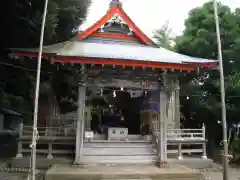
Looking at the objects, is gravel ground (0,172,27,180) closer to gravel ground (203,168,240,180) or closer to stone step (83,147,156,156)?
stone step (83,147,156,156)

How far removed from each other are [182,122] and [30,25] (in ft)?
40.3

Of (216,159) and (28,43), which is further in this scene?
(216,159)

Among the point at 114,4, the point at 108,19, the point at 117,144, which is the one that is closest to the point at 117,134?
the point at 117,144

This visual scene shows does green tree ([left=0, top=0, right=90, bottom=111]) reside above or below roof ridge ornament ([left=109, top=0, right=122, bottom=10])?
below

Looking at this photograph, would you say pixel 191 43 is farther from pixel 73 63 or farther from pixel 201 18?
pixel 73 63

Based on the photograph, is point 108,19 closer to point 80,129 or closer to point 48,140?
point 80,129

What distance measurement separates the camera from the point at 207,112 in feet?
54.5

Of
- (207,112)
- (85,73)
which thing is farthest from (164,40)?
(85,73)

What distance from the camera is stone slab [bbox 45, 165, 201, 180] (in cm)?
897

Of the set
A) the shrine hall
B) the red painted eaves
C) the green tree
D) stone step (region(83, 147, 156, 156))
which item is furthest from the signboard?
the red painted eaves

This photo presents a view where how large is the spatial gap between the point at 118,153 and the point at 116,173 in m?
1.94

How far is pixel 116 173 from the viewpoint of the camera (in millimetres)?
9211

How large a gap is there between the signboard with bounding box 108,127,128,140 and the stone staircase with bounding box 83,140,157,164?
1.35m

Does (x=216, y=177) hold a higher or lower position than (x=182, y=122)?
lower
